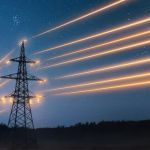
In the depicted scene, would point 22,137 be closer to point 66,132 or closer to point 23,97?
point 23,97

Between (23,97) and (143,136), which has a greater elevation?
(23,97)

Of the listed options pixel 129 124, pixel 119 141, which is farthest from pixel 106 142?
pixel 129 124

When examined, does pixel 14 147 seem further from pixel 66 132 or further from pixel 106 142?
pixel 66 132

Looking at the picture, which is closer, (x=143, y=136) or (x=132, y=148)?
(x=132, y=148)

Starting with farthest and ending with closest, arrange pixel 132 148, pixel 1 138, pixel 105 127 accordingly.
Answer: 1. pixel 1 138
2. pixel 105 127
3. pixel 132 148

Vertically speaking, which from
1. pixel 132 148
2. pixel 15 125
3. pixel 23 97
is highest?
pixel 23 97

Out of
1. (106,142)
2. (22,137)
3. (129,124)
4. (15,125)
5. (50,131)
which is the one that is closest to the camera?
(15,125)

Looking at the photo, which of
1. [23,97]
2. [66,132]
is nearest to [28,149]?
[23,97]
